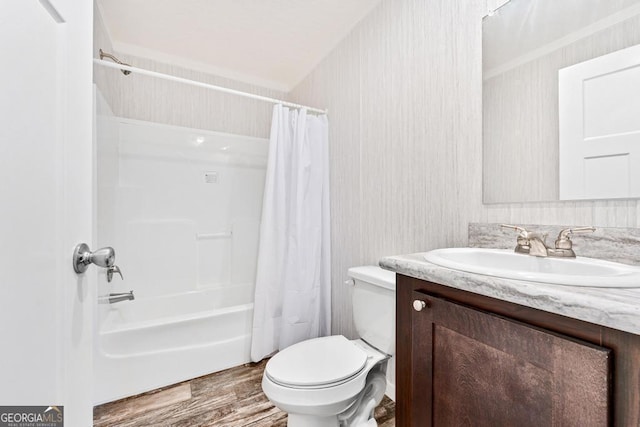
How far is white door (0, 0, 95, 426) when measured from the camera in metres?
0.40

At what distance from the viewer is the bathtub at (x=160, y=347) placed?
4.83 ft

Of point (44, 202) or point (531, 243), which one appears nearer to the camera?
point (44, 202)

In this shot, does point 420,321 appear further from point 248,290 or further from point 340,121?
point 248,290

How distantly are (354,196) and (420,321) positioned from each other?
1.15 metres

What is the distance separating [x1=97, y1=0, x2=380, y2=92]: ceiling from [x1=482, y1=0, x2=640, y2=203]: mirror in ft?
3.02

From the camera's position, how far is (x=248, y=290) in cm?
254

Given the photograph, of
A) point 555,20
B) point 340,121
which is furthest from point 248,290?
point 555,20

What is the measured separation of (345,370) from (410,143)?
3.65ft

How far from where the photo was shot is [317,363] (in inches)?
46.5

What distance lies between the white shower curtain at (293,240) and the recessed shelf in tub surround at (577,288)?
1202 millimetres


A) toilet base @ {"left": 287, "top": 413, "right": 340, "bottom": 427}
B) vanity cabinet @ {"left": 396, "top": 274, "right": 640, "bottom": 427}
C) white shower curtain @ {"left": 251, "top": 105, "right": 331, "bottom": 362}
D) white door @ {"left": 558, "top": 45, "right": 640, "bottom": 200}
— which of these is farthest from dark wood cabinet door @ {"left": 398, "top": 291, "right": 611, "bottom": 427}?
white shower curtain @ {"left": 251, "top": 105, "right": 331, "bottom": 362}

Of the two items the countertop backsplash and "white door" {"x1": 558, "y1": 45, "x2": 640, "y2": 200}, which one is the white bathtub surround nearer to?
the countertop backsplash

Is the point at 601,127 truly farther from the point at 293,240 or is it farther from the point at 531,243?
the point at 293,240
